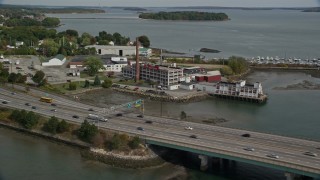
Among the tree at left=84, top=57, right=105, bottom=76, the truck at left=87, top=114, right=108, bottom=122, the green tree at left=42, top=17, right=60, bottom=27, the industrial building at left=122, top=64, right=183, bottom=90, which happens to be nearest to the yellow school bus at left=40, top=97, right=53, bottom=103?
the truck at left=87, top=114, right=108, bottom=122

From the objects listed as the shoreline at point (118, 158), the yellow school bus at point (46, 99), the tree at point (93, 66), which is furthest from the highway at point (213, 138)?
the tree at point (93, 66)

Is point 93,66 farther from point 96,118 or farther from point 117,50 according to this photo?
point 96,118

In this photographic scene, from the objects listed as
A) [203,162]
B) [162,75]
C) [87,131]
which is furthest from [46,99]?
[203,162]

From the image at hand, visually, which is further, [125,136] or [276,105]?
[276,105]

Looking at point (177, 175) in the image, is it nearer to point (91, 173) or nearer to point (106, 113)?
point (91, 173)

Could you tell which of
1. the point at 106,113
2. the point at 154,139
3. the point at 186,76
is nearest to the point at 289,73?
the point at 186,76

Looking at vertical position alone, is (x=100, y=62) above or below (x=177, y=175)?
above
